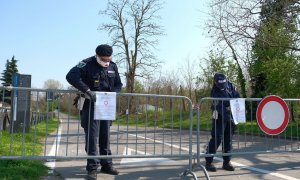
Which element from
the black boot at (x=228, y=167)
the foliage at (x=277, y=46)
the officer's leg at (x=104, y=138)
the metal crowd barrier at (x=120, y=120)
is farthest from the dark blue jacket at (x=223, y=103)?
the foliage at (x=277, y=46)

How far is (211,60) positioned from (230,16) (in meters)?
19.0

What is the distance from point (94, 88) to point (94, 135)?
778 mm

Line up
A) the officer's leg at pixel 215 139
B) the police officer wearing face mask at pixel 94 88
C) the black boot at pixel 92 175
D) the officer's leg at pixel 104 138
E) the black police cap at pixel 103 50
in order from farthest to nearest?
the officer's leg at pixel 215 139
the officer's leg at pixel 104 138
the black police cap at pixel 103 50
the police officer wearing face mask at pixel 94 88
the black boot at pixel 92 175

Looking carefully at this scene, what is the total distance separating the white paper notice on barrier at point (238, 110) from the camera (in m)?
7.86

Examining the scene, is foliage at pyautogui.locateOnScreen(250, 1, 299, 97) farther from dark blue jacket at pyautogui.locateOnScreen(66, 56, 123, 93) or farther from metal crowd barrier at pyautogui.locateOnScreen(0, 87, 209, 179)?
dark blue jacket at pyautogui.locateOnScreen(66, 56, 123, 93)

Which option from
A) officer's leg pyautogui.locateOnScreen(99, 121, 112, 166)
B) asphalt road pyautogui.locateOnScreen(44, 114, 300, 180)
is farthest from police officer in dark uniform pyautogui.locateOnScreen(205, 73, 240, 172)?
officer's leg pyautogui.locateOnScreen(99, 121, 112, 166)

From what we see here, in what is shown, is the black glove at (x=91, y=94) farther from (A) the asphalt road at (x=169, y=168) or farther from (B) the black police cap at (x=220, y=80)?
(B) the black police cap at (x=220, y=80)

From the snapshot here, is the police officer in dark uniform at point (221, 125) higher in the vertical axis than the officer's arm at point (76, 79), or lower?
lower

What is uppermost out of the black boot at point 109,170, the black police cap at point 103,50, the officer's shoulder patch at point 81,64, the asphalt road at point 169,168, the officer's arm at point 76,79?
the black police cap at point 103,50

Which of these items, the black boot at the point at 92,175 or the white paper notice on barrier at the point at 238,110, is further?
the white paper notice on barrier at the point at 238,110

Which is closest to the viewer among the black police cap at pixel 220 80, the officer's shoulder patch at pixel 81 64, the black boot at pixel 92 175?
the black boot at pixel 92 175

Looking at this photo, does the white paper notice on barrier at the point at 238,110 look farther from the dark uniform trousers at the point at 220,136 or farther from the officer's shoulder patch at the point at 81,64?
the officer's shoulder patch at the point at 81,64

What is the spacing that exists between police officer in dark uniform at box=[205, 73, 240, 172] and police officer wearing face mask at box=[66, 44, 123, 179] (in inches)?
74.9

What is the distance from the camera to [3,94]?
22.7 ft
